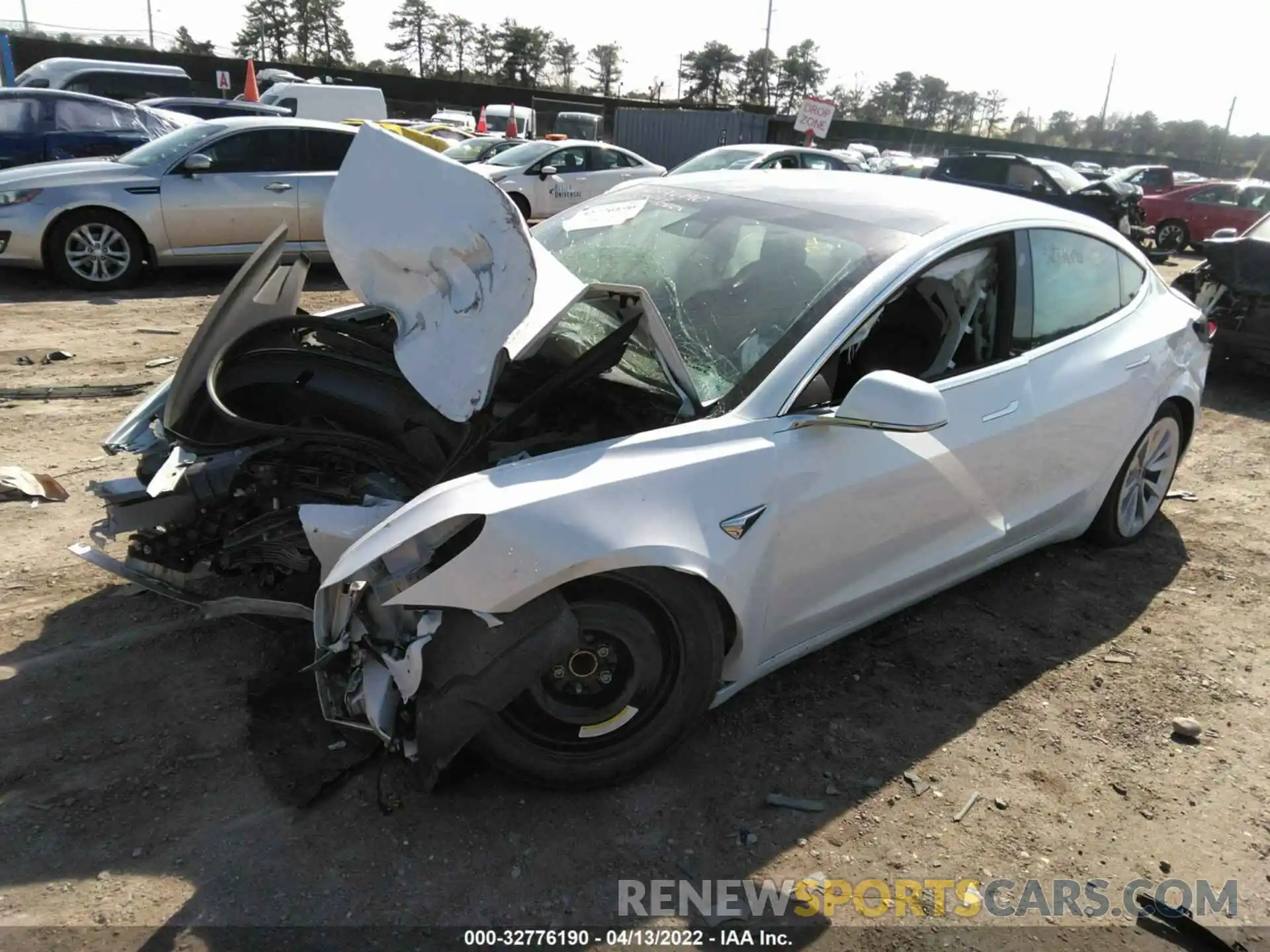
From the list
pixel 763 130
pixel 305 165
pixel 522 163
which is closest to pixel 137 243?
pixel 305 165

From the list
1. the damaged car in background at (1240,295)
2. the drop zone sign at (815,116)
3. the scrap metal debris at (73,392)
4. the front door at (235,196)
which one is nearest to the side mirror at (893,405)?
the scrap metal debris at (73,392)

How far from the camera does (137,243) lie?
8.64 meters

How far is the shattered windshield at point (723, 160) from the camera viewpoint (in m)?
13.1

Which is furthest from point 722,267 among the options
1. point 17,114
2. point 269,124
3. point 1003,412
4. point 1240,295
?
point 17,114

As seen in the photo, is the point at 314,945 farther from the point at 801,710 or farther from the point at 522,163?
the point at 522,163

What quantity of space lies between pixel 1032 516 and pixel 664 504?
1.84 metres

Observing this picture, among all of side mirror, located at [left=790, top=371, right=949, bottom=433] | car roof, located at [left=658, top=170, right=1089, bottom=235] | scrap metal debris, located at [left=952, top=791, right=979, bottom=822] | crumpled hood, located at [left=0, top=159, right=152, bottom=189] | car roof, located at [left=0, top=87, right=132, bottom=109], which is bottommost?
scrap metal debris, located at [left=952, top=791, right=979, bottom=822]

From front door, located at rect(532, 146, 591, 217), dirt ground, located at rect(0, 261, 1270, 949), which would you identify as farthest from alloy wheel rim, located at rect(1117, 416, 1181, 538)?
front door, located at rect(532, 146, 591, 217)

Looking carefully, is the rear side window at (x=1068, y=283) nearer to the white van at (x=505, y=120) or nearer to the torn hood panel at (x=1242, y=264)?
the torn hood panel at (x=1242, y=264)

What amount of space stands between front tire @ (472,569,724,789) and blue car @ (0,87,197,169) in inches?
412

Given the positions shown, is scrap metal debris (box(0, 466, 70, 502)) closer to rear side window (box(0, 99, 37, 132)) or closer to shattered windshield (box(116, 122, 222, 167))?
shattered windshield (box(116, 122, 222, 167))

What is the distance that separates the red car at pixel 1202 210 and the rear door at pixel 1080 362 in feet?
50.7

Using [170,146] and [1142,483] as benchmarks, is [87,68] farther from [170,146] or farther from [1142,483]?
[1142,483]

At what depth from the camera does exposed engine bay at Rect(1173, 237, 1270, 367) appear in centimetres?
716
